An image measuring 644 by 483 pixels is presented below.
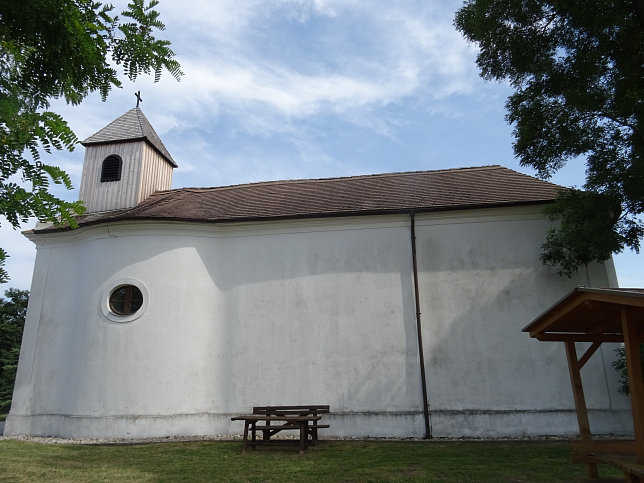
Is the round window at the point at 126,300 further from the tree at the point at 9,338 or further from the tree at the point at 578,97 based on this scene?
the tree at the point at 9,338

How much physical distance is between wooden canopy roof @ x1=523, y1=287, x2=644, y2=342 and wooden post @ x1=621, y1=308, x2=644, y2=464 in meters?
0.19

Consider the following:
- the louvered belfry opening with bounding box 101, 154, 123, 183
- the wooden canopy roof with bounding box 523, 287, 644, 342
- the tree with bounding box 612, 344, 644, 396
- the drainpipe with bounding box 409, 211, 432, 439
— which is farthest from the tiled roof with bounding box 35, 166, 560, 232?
the wooden canopy roof with bounding box 523, 287, 644, 342

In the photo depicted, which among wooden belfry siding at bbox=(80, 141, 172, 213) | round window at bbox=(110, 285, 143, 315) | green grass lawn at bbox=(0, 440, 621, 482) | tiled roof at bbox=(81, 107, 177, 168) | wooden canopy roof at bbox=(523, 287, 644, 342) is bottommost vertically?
green grass lawn at bbox=(0, 440, 621, 482)

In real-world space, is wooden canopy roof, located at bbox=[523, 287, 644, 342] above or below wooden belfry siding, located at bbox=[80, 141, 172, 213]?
below

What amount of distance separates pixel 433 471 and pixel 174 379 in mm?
7999

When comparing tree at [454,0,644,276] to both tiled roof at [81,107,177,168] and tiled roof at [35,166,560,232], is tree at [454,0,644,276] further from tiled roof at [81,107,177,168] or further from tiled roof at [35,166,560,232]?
tiled roof at [81,107,177,168]

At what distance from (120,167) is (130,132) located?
1482 mm

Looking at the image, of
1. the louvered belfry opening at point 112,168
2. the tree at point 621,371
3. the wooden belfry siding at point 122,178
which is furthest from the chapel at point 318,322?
the louvered belfry opening at point 112,168

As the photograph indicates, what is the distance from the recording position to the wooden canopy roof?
617cm

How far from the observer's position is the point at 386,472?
27.3ft

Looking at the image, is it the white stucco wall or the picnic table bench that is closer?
the picnic table bench

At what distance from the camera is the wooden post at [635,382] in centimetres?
602

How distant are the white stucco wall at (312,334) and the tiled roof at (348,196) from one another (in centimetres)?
41

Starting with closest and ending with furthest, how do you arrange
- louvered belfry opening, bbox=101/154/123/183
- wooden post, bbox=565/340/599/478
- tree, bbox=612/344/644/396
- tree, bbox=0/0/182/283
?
tree, bbox=0/0/182/283
wooden post, bbox=565/340/599/478
tree, bbox=612/344/644/396
louvered belfry opening, bbox=101/154/123/183
